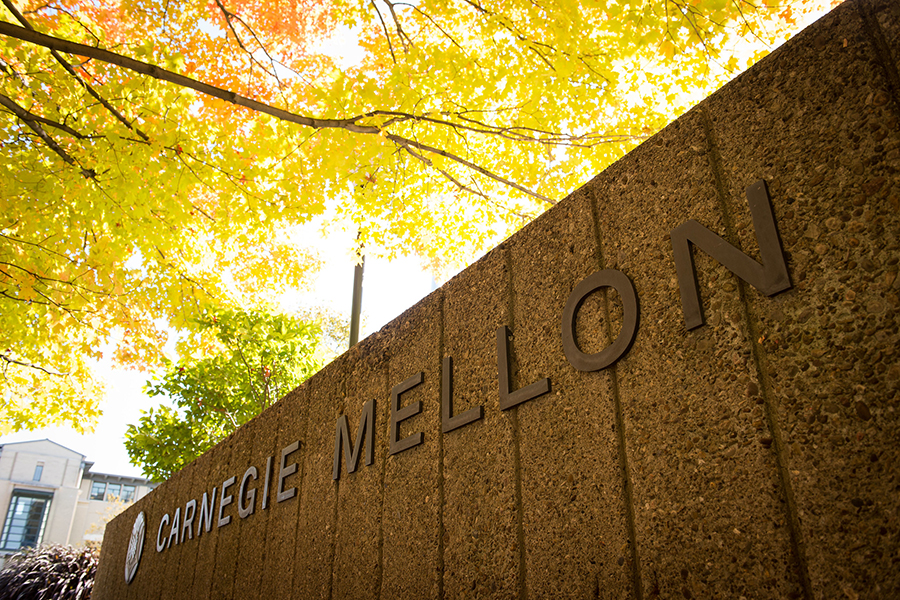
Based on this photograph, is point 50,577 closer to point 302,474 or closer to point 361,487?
point 302,474

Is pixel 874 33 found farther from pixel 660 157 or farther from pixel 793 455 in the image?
pixel 793 455

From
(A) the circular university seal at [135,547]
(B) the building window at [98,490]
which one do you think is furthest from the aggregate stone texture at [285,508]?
(B) the building window at [98,490]

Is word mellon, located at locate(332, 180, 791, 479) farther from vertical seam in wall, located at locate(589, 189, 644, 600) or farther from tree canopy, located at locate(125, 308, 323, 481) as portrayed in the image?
tree canopy, located at locate(125, 308, 323, 481)

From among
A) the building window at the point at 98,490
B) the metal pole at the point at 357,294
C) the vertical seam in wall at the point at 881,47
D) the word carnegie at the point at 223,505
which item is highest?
the building window at the point at 98,490

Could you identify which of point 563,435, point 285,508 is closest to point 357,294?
point 285,508

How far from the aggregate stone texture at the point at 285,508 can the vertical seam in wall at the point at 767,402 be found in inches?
102

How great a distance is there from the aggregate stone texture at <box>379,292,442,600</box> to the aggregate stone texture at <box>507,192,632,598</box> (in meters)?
0.53

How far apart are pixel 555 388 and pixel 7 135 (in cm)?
524

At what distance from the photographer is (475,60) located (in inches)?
184

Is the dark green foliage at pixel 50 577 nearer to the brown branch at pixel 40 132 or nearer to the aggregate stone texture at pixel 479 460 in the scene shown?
the brown branch at pixel 40 132

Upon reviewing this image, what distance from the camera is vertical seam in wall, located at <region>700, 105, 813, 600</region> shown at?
1.24 meters

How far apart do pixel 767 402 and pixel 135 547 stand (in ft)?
23.1

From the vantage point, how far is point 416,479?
2.52m

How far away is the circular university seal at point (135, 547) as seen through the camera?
243 inches
